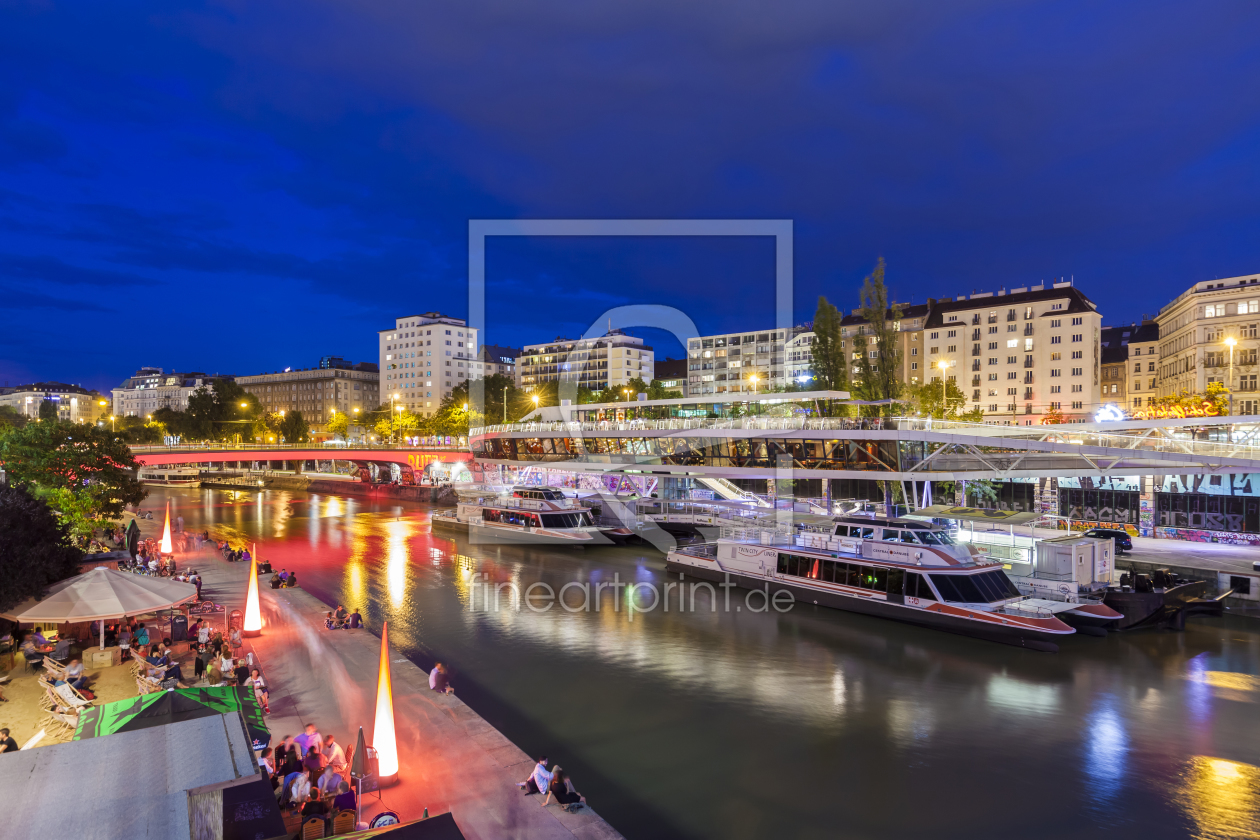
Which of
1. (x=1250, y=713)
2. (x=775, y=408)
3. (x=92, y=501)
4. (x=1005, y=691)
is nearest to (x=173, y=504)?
(x=92, y=501)

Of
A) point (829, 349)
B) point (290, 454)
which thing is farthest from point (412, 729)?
point (290, 454)

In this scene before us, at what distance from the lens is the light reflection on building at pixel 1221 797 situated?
1298 centimetres

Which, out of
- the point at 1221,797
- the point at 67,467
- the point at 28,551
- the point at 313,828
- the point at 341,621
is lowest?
the point at 1221,797

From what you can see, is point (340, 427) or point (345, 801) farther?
point (340, 427)

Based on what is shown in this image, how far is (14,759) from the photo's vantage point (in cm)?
702

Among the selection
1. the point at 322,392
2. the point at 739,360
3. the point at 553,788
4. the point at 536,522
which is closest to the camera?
the point at 553,788

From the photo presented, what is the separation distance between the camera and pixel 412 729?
14.4 m

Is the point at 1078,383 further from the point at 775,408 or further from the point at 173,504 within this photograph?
the point at 173,504

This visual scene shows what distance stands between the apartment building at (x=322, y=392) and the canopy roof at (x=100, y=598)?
15906 centimetres

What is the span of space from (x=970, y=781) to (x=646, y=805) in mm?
7085

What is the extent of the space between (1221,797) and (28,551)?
28.8 meters

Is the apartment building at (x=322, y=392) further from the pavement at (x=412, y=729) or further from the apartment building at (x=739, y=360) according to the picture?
the pavement at (x=412, y=729)

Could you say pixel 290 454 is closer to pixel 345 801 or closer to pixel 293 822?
pixel 293 822

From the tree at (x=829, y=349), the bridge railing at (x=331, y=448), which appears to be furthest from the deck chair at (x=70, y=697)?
Answer: the bridge railing at (x=331, y=448)
